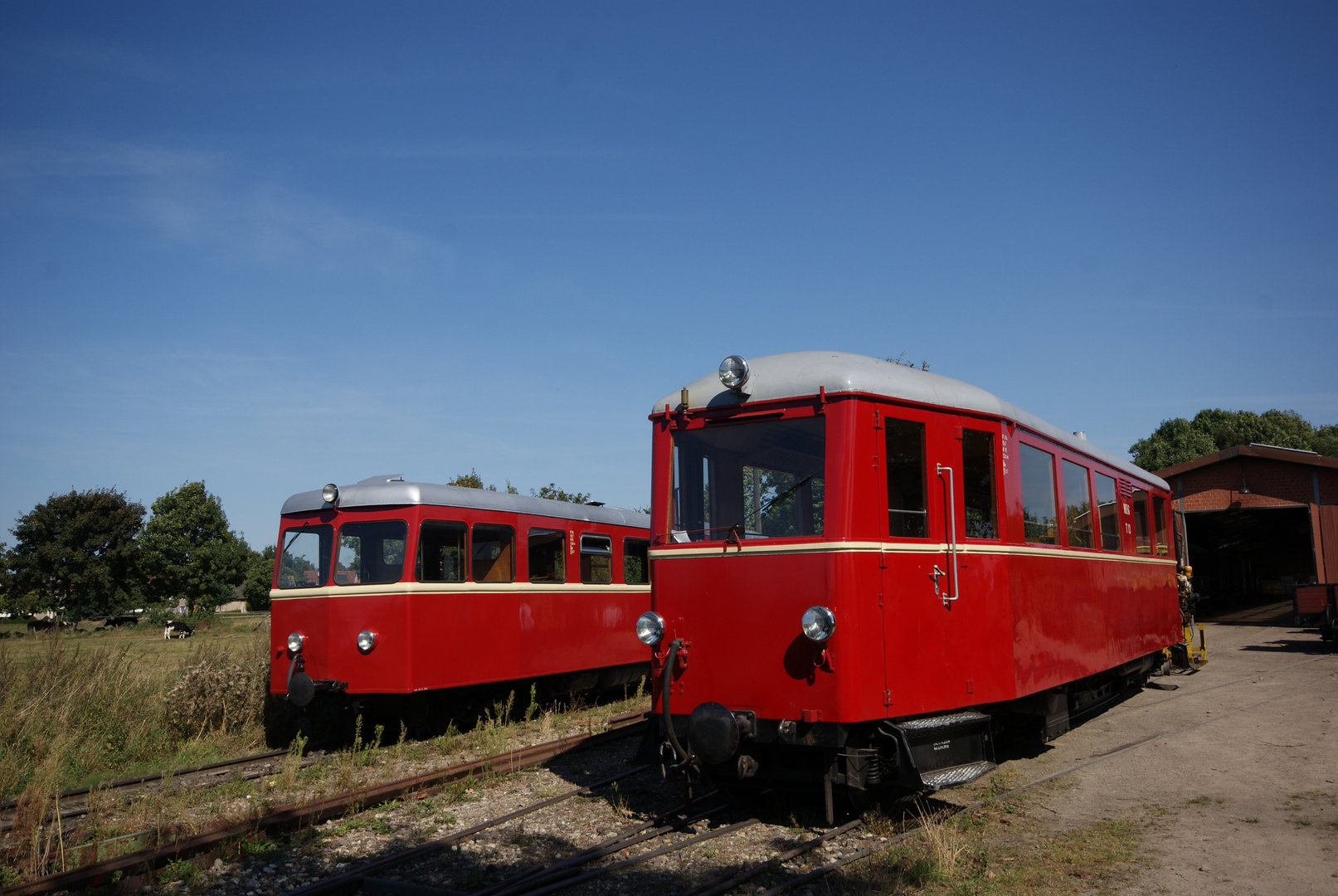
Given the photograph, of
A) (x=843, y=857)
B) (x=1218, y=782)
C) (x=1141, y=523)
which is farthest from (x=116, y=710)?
(x=1141, y=523)

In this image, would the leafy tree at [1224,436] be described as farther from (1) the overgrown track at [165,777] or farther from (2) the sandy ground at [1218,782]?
(1) the overgrown track at [165,777]

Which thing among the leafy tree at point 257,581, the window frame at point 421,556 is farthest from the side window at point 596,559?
the leafy tree at point 257,581

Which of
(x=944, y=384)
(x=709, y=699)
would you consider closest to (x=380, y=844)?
(x=709, y=699)

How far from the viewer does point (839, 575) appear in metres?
6.30

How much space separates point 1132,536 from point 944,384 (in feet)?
19.3

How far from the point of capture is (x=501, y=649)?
37.8 ft

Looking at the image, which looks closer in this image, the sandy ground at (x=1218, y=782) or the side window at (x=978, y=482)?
the sandy ground at (x=1218, y=782)

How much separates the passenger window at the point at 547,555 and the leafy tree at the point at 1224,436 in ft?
168

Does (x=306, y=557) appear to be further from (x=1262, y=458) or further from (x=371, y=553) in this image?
(x=1262, y=458)

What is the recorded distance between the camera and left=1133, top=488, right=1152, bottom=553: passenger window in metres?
11.8

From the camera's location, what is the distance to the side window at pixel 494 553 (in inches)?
449

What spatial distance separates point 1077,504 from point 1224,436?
6258 centimetres

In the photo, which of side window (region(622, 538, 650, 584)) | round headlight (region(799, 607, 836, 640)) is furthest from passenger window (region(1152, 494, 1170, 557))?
round headlight (region(799, 607, 836, 640))

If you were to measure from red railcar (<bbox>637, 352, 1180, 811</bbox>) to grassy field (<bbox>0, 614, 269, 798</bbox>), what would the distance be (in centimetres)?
677
